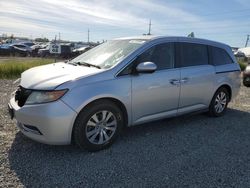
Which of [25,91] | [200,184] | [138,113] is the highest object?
[25,91]

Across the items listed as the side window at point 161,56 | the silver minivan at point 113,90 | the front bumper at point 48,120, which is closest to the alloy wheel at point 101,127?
the silver minivan at point 113,90

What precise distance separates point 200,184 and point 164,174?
1.45ft

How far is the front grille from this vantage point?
374cm

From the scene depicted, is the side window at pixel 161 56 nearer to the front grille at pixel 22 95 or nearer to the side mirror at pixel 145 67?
the side mirror at pixel 145 67

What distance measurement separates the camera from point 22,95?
382 cm

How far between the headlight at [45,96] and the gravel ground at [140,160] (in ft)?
2.60

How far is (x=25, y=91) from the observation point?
3779 millimetres

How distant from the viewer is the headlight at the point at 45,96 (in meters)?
3.54

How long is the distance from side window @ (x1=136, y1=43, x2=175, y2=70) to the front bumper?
1.47 m

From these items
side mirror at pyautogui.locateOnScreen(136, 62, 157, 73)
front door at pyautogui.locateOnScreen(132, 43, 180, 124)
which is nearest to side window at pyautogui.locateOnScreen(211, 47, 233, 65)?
front door at pyautogui.locateOnScreen(132, 43, 180, 124)

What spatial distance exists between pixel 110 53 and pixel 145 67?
79 centimetres

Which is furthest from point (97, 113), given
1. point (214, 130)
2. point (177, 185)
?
point (214, 130)

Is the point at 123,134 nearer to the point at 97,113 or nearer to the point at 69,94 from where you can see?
the point at 97,113

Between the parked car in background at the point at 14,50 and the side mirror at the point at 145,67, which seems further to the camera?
the parked car in background at the point at 14,50
